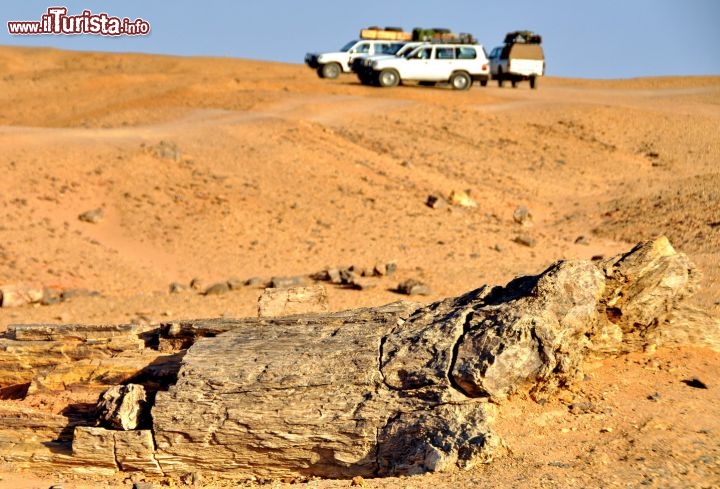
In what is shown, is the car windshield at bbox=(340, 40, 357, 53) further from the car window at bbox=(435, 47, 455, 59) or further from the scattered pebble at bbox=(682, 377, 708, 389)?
the scattered pebble at bbox=(682, 377, 708, 389)

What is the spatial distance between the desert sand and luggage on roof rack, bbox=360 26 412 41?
9.70m

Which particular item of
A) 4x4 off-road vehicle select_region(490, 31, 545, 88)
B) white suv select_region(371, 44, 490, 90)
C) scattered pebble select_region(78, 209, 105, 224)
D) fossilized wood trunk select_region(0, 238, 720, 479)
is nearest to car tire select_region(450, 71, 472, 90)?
white suv select_region(371, 44, 490, 90)

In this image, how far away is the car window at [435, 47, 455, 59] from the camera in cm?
3272

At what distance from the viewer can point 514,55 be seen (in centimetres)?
3641

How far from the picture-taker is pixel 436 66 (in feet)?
107

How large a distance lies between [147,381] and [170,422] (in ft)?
3.71

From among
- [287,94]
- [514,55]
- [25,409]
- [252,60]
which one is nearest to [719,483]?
[25,409]

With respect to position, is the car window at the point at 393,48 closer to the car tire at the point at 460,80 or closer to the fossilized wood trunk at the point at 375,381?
the car tire at the point at 460,80

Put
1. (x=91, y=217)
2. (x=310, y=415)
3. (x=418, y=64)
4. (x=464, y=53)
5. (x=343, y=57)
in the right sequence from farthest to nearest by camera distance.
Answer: (x=343, y=57) < (x=464, y=53) < (x=418, y=64) < (x=91, y=217) < (x=310, y=415)

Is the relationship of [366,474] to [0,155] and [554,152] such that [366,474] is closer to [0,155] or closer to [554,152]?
[0,155]

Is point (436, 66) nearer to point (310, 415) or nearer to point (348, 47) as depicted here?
point (348, 47)

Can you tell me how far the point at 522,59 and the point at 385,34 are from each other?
23.1ft

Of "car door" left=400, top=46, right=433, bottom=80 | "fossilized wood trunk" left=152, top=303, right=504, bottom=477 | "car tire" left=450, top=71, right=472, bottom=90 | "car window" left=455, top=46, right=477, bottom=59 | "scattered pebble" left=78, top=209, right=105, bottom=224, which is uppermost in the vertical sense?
"car window" left=455, top=46, right=477, bottom=59

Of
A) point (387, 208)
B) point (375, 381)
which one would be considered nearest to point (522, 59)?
point (387, 208)
